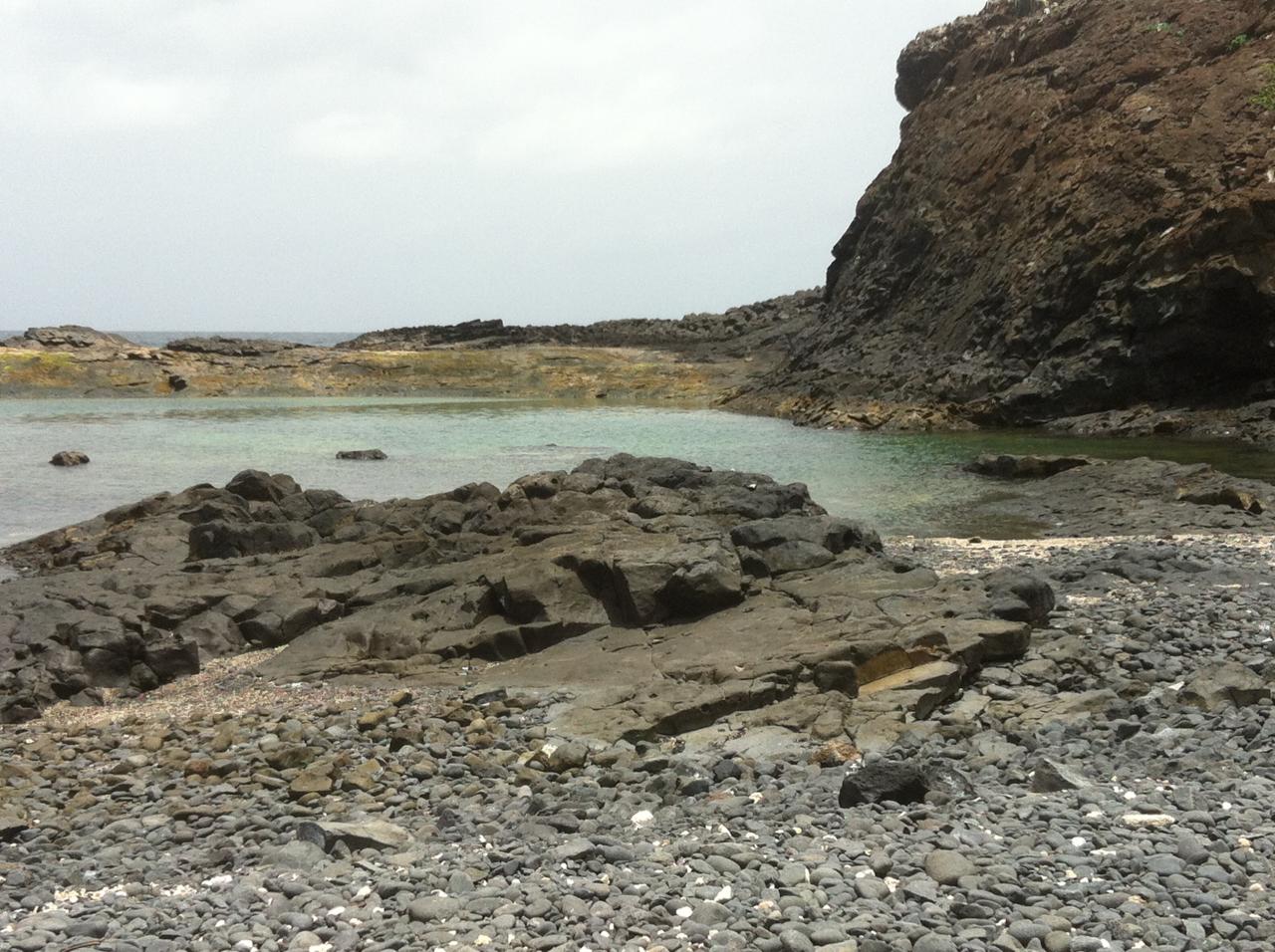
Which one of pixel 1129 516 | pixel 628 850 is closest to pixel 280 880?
pixel 628 850

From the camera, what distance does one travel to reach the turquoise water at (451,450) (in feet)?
79.7

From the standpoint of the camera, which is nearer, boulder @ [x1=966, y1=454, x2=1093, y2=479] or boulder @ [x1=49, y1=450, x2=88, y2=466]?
boulder @ [x1=966, y1=454, x2=1093, y2=479]

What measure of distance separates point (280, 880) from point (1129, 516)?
1680 centimetres

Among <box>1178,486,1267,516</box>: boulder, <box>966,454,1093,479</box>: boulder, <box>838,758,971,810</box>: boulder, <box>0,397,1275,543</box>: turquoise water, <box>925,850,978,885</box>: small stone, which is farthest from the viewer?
<box>966,454,1093,479</box>: boulder

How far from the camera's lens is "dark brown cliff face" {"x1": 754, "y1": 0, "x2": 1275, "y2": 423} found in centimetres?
3450

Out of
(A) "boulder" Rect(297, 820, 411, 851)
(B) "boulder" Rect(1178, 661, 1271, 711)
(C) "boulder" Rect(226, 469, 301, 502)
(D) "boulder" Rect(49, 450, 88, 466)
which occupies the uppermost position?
(C) "boulder" Rect(226, 469, 301, 502)

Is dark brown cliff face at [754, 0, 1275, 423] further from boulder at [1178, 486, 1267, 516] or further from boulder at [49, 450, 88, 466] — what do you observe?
boulder at [49, 450, 88, 466]

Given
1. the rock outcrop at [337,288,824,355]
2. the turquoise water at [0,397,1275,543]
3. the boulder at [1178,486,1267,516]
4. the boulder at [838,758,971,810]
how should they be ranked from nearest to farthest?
the boulder at [838,758,971,810] → the boulder at [1178,486,1267,516] → the turquoise water at [0,397,1275,543] → the rock outcrop at [337,288,824,355]

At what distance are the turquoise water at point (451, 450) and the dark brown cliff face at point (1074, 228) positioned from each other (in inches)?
173

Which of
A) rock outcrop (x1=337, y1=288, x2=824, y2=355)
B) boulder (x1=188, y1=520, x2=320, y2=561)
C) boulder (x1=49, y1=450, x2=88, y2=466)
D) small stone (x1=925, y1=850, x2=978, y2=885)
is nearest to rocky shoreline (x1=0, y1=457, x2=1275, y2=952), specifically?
small stone (x1=925, y1=850, x2=978, y2=885)

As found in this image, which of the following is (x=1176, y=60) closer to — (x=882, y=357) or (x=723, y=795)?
(x=882, y=357)

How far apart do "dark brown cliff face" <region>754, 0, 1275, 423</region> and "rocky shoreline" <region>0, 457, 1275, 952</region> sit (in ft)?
75.0

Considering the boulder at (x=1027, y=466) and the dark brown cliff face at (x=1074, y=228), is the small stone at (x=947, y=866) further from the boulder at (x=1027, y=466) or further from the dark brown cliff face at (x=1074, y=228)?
the dark brown cliff face at (x=1074, y=228)

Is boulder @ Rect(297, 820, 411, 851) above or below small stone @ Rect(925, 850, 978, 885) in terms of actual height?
below
